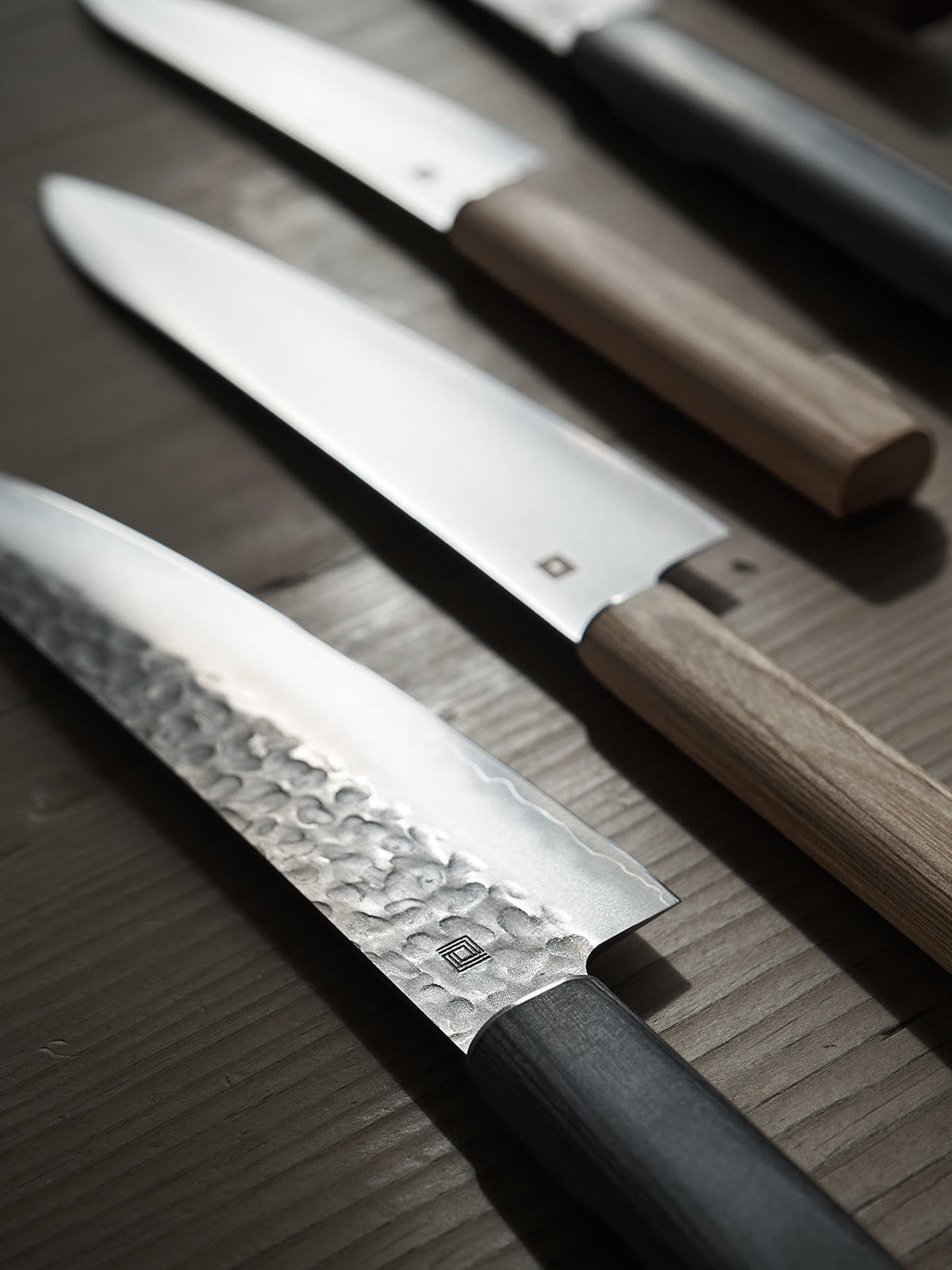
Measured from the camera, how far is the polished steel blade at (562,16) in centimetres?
99

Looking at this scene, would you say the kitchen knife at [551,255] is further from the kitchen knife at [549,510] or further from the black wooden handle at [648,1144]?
the black wooden handle at [648,1144]

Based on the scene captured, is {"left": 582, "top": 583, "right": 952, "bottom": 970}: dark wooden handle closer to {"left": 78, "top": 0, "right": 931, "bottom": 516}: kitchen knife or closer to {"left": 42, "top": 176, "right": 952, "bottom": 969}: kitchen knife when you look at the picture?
{"left": 42, "top": 176, "right": 952, "bottom": 969}: kitchen knife

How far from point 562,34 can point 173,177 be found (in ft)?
1.09

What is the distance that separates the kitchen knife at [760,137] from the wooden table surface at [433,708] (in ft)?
0.15

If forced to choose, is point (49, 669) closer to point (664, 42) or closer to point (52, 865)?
point (52, 865)

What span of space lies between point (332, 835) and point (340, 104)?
0.64 meters

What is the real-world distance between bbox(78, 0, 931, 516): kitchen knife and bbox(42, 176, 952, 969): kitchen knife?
73mm

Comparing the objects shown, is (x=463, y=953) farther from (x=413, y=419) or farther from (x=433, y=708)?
(x=413, y=419)

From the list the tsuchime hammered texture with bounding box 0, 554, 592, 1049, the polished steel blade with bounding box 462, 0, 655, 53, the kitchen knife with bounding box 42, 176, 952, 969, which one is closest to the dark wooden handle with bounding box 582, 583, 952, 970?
the kitchen knife with bounding box 42, 176, 952, 969

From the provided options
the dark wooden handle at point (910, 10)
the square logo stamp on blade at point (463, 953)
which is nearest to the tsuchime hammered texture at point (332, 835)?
the square logo stamp on blade at point (463, 953)

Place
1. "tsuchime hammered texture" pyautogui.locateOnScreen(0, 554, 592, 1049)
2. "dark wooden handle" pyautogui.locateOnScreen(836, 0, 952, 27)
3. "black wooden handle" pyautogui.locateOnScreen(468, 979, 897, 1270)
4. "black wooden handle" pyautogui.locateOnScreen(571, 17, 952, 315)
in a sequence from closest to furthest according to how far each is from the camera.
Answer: "black wooden handle" pyautogui.locateOnScreen(468, 979, 897, 1270)
"tsuchime hammered texture" pyautogui.locateOnScreen(0, 554, 592, 1049)
"black wooden handle" pyautogui.locateOnScreen(571, 17, 952, 315)
"dark wooden handle" pyautogui.locateOnScreen(836, 0, 952, 27)

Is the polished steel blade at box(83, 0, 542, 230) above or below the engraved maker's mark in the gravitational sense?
above

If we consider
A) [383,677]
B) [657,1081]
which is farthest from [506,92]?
[657,1081]

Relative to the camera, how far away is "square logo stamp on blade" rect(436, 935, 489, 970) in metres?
0.52
